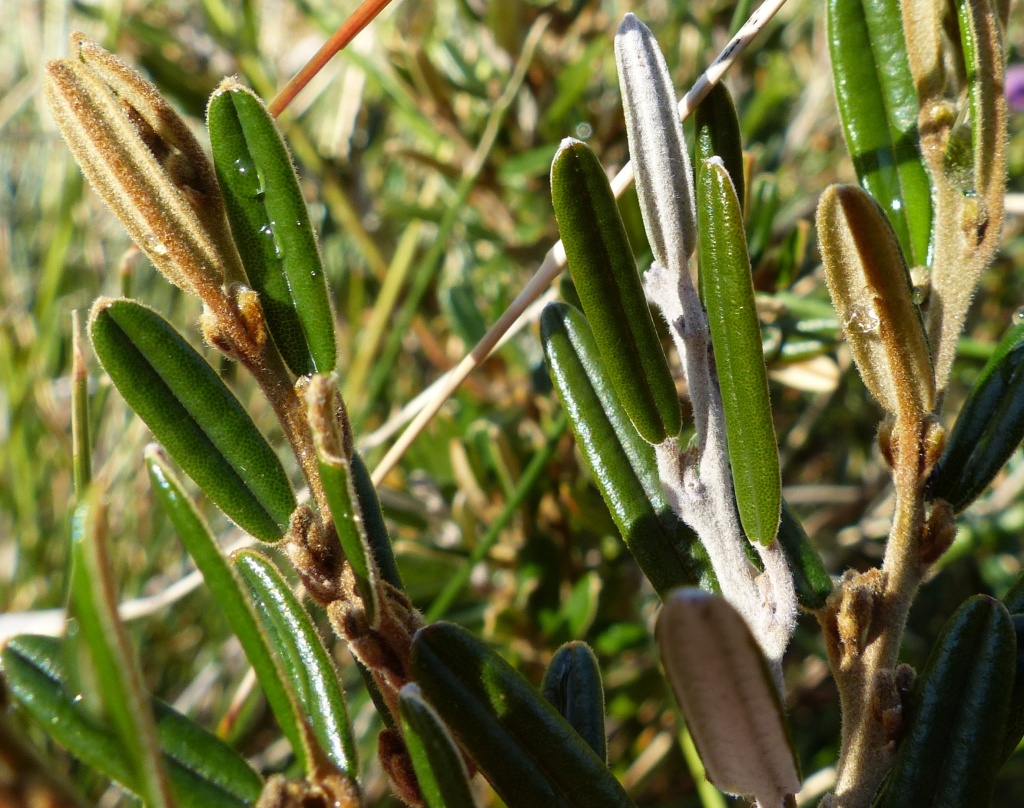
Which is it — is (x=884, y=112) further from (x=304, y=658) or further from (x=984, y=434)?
(x=304, y=658)

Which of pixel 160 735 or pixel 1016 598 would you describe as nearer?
pixel 160 735

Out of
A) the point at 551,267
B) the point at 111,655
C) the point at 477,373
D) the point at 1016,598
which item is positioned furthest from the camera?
the point at 477,373

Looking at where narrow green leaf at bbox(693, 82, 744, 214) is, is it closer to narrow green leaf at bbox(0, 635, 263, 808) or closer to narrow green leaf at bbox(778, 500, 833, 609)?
narrow green leaf at bbox(778, 500, 833, 609)

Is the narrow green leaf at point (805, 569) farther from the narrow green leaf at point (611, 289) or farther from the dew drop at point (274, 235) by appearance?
the dew drop at point (274, 235)

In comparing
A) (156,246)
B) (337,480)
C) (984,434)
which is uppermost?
(156,246)

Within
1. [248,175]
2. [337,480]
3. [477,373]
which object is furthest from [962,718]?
[477,373]

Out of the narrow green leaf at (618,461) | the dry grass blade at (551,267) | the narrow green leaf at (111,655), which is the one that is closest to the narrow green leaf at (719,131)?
Result: the dry grass blade at (551,267)
